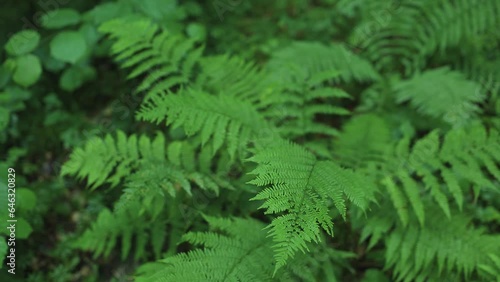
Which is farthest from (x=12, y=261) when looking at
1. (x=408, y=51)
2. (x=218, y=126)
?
(x=408, y=51)

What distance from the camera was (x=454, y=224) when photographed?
2867 mm

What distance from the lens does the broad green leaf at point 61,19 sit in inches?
Answer: 134

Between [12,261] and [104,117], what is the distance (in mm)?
1487

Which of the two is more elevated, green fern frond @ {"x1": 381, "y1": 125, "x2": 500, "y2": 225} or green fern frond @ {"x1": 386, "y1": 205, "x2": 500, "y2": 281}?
green fern frond @ {"x1": 381, "y1": 125, "x2": 500, "y2": 225}

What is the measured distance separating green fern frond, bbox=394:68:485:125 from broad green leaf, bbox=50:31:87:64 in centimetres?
249

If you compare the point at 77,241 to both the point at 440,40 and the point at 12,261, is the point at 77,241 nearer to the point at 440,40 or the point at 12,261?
the point at 12,261

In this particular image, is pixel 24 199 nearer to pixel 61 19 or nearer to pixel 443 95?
pixel 61 19

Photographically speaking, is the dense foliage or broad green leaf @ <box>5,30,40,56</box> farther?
broad green leaf @ <box>5,30,40,56</box>

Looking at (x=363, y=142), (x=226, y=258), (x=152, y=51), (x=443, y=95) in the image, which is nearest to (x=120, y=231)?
(x=226, y=258)

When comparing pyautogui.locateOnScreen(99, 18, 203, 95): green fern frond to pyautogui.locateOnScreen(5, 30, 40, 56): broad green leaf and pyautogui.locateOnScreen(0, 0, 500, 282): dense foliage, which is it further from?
pyautogui.locateOnScreen(5, 30, 40, 56): broad green leaf

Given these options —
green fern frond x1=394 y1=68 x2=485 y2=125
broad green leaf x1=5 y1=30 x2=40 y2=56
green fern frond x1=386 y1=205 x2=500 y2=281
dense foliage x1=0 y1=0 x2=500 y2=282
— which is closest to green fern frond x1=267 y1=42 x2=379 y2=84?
dense foliage x1=0 y1=0 x2=500 y2=282

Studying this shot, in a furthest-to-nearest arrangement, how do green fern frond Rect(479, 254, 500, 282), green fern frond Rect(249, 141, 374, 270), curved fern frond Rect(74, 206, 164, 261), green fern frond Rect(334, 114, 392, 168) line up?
green fern frond Rect(334, 114, 392, 168)
curved fern frond Rect(74, 206, 164, 261)
green fern frond Rect(479, 254, 500, 282)
green fern frond Rect(249, 141, 374, 270)

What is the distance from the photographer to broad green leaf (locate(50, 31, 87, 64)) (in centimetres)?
327

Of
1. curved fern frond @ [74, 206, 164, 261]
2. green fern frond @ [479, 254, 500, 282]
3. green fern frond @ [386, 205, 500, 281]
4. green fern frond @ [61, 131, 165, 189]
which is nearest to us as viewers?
green fern frond @ [479, 254, 500, 282]
